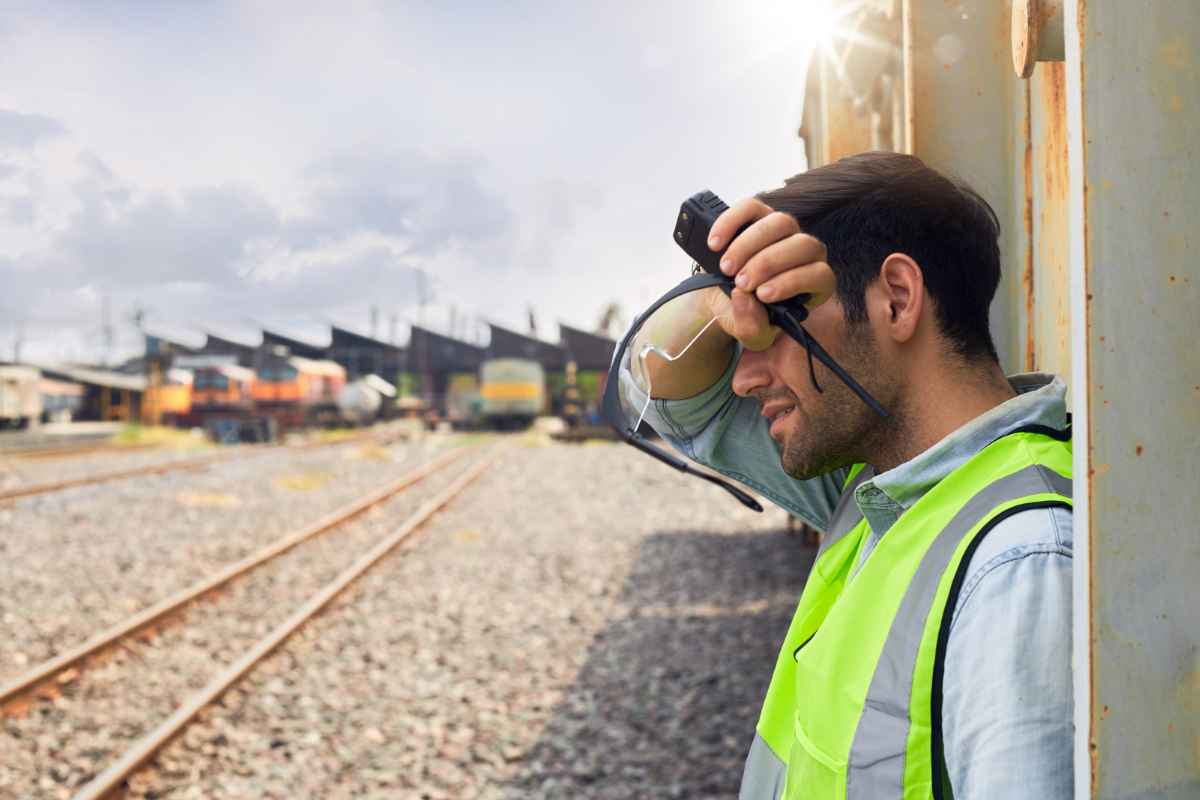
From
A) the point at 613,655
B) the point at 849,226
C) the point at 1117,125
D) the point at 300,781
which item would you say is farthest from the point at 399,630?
the point at 1117,125

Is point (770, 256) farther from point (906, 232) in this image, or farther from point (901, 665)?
point (901, 665)

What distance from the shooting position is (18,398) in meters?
36.9

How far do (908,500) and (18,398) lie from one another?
4340 cm

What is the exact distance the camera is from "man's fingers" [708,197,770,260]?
1123 mm

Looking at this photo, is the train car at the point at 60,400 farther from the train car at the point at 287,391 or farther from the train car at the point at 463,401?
the train car at the point at 463,401

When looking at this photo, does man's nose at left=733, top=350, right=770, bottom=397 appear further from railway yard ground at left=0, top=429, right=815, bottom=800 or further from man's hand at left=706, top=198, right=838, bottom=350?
railway yard ground at left=0, top=429, right=815, bottom=800

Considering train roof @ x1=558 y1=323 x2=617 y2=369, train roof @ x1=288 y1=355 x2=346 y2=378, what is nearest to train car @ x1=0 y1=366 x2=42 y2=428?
train roof @ x1=288 y1=355 x2=346 y2=378

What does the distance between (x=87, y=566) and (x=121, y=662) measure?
3.56 metres

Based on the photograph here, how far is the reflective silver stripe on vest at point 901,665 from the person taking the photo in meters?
0.90

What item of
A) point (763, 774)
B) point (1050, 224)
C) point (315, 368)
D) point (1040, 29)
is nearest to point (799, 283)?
point (1040, 29)

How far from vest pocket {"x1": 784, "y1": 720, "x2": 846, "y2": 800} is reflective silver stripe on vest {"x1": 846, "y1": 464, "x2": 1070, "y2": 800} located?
0.09 feet

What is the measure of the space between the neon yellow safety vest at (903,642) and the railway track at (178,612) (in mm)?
3897

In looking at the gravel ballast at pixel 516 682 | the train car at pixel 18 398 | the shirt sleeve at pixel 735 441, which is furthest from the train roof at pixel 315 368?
the shirt sleeve at pixel 735 441

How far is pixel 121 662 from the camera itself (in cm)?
579
